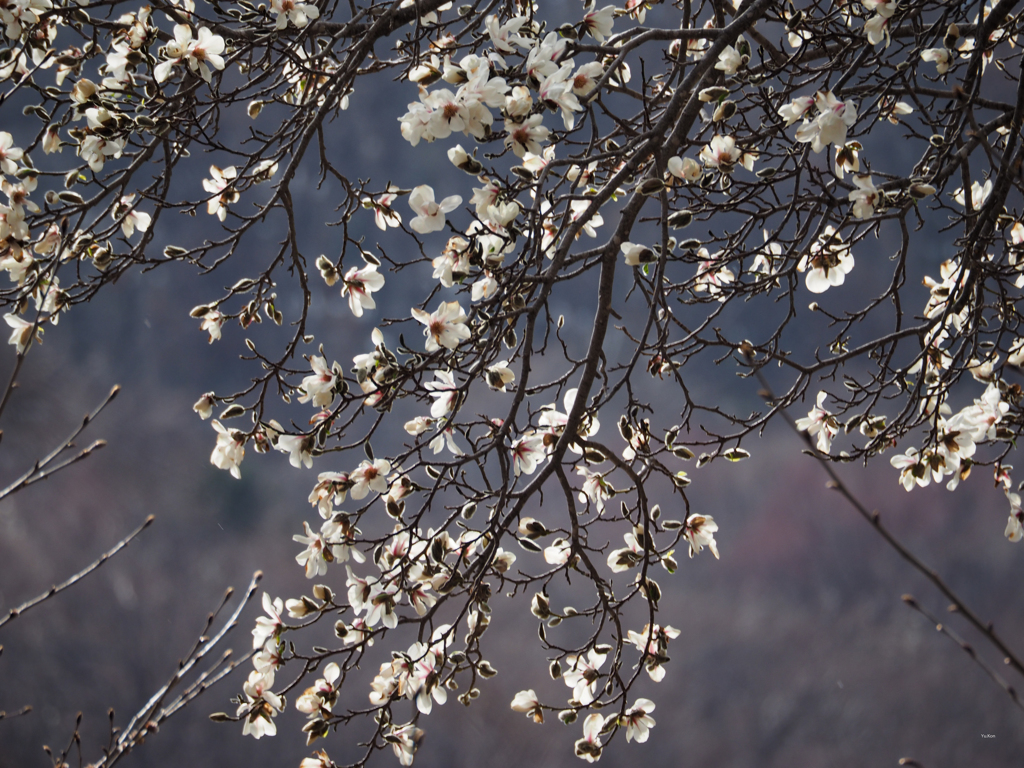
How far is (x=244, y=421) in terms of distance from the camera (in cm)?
589

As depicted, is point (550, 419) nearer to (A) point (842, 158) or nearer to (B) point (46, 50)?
(A) point (842, 158)

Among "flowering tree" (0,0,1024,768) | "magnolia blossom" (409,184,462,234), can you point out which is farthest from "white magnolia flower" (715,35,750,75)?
"magnolia blossom" (409,184,462,234)

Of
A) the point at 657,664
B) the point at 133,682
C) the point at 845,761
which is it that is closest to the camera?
the point at 657,664

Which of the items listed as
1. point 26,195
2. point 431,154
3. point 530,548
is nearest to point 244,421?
point 431,154

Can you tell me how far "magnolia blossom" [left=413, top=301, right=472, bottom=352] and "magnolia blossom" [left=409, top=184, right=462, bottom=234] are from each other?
0.48 feet

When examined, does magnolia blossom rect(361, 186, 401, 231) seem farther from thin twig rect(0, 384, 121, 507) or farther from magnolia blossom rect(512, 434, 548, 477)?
thin twig rect(0, 384, 121, 507)

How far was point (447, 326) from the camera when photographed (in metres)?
1.30

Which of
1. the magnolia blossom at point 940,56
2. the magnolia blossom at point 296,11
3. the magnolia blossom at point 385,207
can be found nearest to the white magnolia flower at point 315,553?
the magnolia blossom at point 385,207

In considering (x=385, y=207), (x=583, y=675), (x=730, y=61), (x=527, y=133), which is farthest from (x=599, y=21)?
(x=583, y=675)

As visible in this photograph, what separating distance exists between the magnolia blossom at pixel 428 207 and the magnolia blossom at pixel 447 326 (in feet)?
0.48

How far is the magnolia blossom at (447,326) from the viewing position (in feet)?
4.25

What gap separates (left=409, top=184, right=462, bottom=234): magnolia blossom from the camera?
51.4 inches

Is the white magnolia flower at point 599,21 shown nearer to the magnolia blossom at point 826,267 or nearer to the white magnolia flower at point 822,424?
the magnolia blossom at point 826,267

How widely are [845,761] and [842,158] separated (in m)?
3.85
